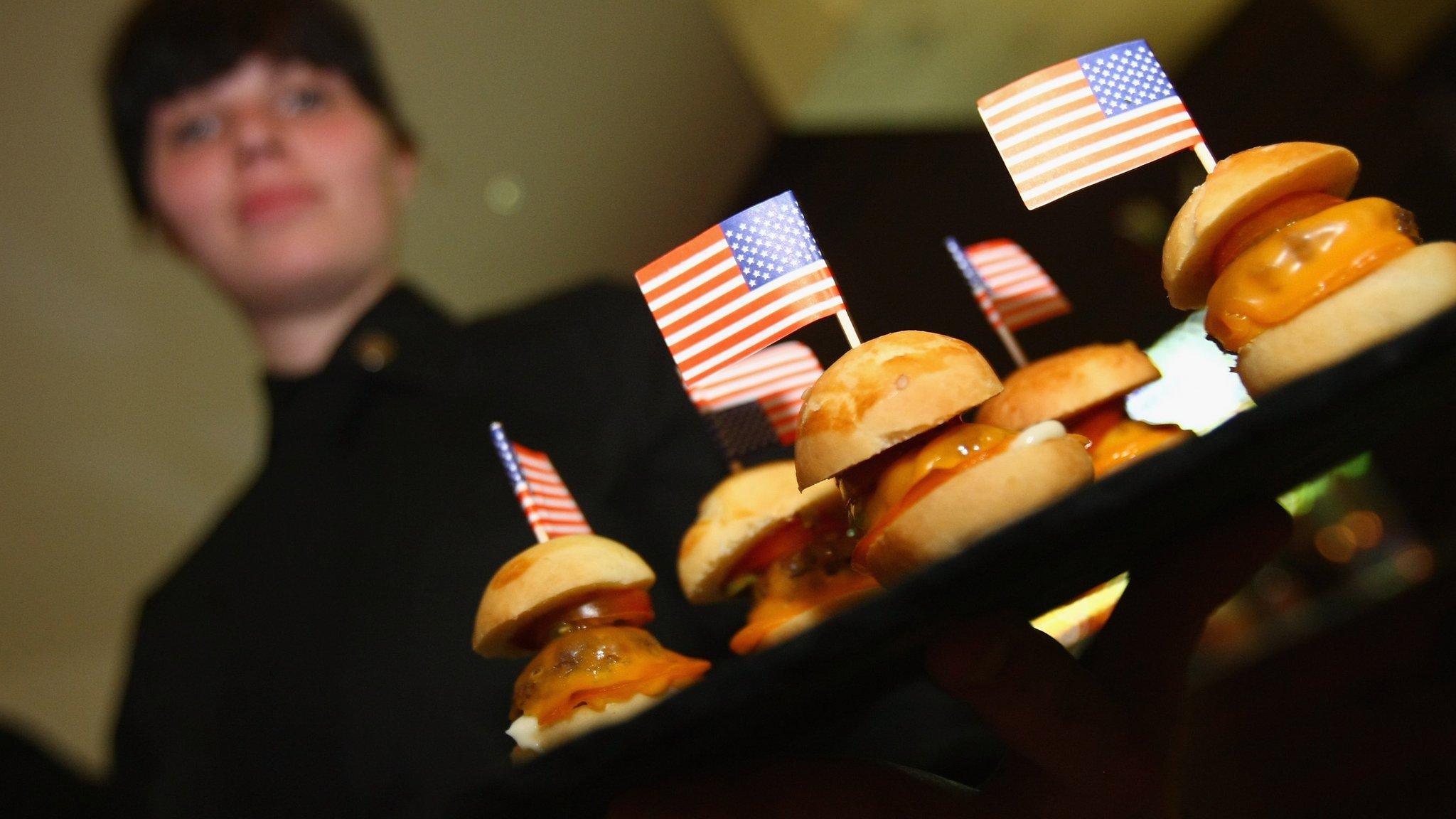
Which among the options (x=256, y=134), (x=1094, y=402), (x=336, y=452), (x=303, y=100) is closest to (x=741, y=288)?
(x=1094, y=402)

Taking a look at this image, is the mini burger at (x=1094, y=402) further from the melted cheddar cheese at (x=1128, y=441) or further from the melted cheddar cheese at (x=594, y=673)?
the melted cheddar cheese at (x=594, y=673)

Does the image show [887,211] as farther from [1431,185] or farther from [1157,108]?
[1431,185]

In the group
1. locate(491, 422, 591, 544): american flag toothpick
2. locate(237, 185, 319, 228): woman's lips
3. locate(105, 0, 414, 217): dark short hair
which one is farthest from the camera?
locate(105, 0, 414, 217): dark short hair

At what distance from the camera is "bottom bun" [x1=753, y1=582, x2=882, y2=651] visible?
1297 millimetres

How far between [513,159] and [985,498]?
11.6 ft

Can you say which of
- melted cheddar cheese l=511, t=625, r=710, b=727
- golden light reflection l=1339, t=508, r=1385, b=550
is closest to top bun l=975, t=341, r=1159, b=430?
melted cheddar cheese l=511, t=625, r=710, b=727

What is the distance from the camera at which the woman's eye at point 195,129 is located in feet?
8.79

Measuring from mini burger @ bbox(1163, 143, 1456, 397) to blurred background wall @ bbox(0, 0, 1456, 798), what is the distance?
4.70ft

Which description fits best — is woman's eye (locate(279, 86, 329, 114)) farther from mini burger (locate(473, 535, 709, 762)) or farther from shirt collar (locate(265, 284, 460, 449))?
mini burger (locate(473, 535, 709, 762))

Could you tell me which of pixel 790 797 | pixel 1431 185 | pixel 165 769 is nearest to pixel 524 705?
pixel 790 797

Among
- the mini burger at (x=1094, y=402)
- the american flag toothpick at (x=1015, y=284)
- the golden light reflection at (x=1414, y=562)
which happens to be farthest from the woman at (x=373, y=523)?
the golden light reflection at (x=1414, y=562)

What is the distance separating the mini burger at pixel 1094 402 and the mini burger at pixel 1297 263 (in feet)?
0.49

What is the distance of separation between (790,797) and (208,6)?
3.10m

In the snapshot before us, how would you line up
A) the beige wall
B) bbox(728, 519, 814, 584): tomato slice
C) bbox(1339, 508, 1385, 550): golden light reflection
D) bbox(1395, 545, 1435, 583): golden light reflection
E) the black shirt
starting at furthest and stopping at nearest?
bbox(1339, 508, 1385, 550): golden light reflection
the beige wall
bbox(1395, 545, 1435, 583): golden light reflection
the black shirt
bbox(728, 519, 814, 584): tomato slice
